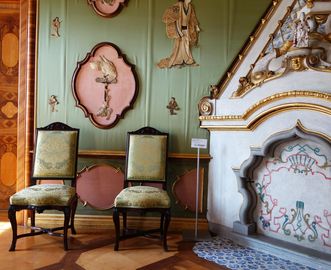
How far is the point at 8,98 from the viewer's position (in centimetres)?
403

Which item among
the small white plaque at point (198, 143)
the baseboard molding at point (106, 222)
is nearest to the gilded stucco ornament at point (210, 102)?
the small white plaque at point (198, 143)

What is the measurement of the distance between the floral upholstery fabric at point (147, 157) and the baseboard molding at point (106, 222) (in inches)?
24.7

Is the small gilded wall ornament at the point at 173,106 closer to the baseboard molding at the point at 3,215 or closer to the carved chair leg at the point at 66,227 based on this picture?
the carved chair leg at the point at 66,227

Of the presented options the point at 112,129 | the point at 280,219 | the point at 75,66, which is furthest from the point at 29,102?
the point at 280,219

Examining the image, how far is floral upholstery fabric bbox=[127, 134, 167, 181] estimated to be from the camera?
3.19 m

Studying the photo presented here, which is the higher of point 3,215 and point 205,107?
point 205,107

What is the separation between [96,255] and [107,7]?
2.82 metres

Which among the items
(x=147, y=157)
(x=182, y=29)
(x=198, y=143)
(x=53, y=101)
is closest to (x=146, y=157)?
(x=147, y=157)

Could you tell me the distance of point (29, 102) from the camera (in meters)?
3.49

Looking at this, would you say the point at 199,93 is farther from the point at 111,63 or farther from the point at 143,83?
the point at 111,63

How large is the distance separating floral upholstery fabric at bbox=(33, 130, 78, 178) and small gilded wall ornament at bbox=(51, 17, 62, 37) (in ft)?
4.06

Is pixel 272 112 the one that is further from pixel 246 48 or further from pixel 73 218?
pixel 73 218

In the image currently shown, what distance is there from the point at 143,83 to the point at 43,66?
4.16ft

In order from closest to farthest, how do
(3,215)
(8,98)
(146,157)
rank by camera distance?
1. (146,157)
2. (3,215)
3. (8,98)
